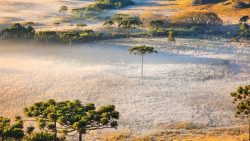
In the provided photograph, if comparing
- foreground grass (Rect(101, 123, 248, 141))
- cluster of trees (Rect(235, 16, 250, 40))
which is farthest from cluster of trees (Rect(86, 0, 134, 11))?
foreground grass (Rect(101, 123, 248, 141))

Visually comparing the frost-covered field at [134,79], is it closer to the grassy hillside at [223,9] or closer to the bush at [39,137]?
the bush at [39,137]

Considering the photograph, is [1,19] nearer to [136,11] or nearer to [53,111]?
[136,11]

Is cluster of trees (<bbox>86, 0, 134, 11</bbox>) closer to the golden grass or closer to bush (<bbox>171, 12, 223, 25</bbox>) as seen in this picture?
the golden grass

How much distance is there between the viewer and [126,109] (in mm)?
69750

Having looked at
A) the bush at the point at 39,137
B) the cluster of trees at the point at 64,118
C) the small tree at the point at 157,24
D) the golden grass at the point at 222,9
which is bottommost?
the bush at the point at 39,137

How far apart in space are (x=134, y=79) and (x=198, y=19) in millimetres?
70507

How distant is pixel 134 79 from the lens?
280ft

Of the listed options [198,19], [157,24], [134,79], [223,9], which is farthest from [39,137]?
[223,9]

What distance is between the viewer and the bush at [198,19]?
14725 cm

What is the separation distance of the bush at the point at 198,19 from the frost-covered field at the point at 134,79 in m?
30.5

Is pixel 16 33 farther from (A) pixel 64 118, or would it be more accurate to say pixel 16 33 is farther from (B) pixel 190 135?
(A) pixel 64 118

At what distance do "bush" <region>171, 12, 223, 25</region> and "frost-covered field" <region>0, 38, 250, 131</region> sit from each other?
30.5m

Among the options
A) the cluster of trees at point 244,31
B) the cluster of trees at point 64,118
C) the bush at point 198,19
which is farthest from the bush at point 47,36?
the cluster of trees at point 64,118

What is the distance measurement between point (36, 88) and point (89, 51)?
32.1 meters
